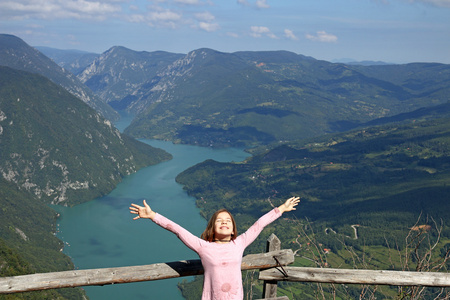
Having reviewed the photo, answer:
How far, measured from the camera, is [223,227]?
748cm

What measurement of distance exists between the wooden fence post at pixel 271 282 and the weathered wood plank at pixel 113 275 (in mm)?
163

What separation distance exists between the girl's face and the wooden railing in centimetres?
80

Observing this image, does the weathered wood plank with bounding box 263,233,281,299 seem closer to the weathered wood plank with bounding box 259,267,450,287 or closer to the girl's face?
the weathered wood plank with bounding box 259,267,450,287

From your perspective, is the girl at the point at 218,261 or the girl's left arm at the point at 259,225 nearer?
the girl at the point at 218,261

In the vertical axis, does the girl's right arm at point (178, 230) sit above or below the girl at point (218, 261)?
above

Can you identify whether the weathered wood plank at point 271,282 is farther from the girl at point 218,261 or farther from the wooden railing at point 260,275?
the girl at point 218,261

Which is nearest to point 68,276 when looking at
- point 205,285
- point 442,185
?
Result: point 205,285

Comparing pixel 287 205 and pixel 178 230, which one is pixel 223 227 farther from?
pixel 287 205

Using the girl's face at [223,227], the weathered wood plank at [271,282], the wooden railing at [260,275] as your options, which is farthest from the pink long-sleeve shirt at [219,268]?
the weathered wood plank at [271,282]

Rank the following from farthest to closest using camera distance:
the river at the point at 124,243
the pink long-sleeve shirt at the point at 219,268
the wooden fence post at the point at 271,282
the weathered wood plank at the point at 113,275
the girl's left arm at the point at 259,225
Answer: the river at the point at 124,243
the wooden fence post at the point at 271,282
the girl's left arm at the point at 259,225
the weathered wood plank at the point at 113,275
the pink long-sleeve shirt at the point at 219,268

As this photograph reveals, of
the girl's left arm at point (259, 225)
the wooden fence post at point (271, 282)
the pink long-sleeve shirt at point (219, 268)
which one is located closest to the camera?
the pink long-sleeve shirt at point (219, 268)

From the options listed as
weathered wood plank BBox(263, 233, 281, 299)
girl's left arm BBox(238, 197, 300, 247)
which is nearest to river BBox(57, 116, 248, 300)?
weathered wood plank BBox(263, 233, 281, 299)

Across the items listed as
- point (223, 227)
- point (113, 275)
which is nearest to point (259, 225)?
point (223, 227)

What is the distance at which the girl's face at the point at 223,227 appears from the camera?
7.46 m
